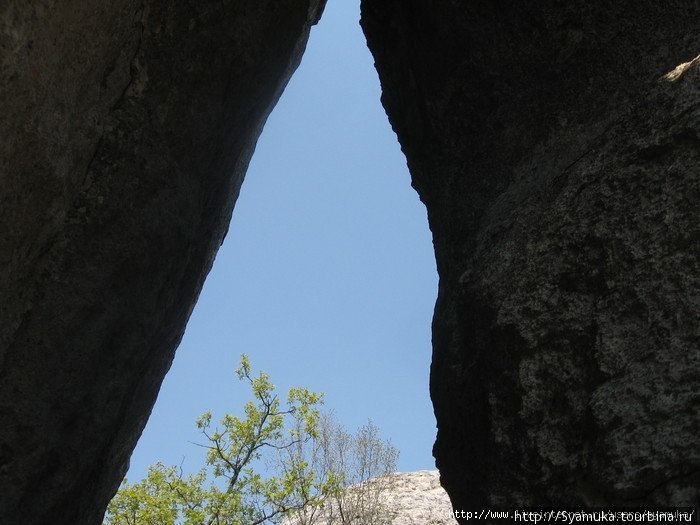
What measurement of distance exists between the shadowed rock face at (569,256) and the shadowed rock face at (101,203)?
5.43ft

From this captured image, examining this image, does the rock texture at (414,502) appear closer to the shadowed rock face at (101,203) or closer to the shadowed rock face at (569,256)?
the shadowed rock face at (101,203)

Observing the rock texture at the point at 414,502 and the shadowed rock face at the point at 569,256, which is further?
the rock texture at the point at 414,502

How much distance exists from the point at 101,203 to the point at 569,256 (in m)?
2.67

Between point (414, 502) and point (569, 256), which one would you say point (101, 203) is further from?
point (414, 502)

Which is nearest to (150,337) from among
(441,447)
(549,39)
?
(441,447)

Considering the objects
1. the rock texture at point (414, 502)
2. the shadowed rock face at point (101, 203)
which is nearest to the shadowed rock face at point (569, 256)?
the shadowed rock face at point (101, 203)

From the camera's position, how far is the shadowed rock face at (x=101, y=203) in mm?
3420

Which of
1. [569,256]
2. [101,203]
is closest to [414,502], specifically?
[101,203]

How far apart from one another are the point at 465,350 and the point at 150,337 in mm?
2250

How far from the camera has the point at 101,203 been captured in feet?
14.6

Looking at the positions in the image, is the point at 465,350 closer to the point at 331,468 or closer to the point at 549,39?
the point at 549,39

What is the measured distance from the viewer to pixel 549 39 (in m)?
4.80

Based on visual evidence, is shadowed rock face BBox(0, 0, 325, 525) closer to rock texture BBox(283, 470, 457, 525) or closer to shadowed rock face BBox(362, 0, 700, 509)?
shadowed rock face BBox(362, 0, 700, 509)

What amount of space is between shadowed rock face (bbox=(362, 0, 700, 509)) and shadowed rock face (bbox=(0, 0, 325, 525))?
1.66m
